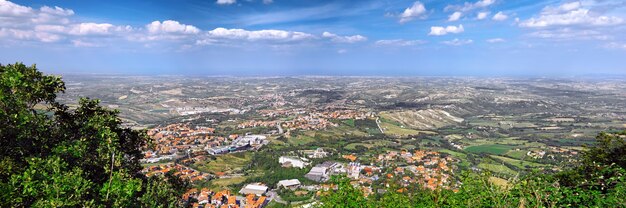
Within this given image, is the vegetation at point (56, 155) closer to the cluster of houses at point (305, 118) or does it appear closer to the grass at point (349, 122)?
the cluster of houses at point (305, 118)

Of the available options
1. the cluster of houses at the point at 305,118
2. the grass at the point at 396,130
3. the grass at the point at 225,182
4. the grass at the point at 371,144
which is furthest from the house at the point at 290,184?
the grass at the point at 396,130

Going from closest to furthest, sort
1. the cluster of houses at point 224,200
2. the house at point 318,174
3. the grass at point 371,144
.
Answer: the cluster of houses at point 224,200, the house at point 318,174, the grass at point 371,144

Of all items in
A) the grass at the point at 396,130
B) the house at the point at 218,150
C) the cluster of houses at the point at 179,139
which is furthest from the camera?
the grass at the point at 396,130

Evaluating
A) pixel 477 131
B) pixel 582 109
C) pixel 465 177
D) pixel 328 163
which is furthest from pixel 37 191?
pixel 582 109

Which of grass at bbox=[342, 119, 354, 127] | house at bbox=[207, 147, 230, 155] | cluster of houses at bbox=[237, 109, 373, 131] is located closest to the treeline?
house at bbox=[207, 147, 230, 155]

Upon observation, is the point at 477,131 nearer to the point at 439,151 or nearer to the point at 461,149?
the point at 461,149

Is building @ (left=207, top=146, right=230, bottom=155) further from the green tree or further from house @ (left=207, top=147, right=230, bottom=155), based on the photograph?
the green tree

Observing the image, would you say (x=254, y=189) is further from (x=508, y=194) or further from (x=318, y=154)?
(x=508, y=194)
